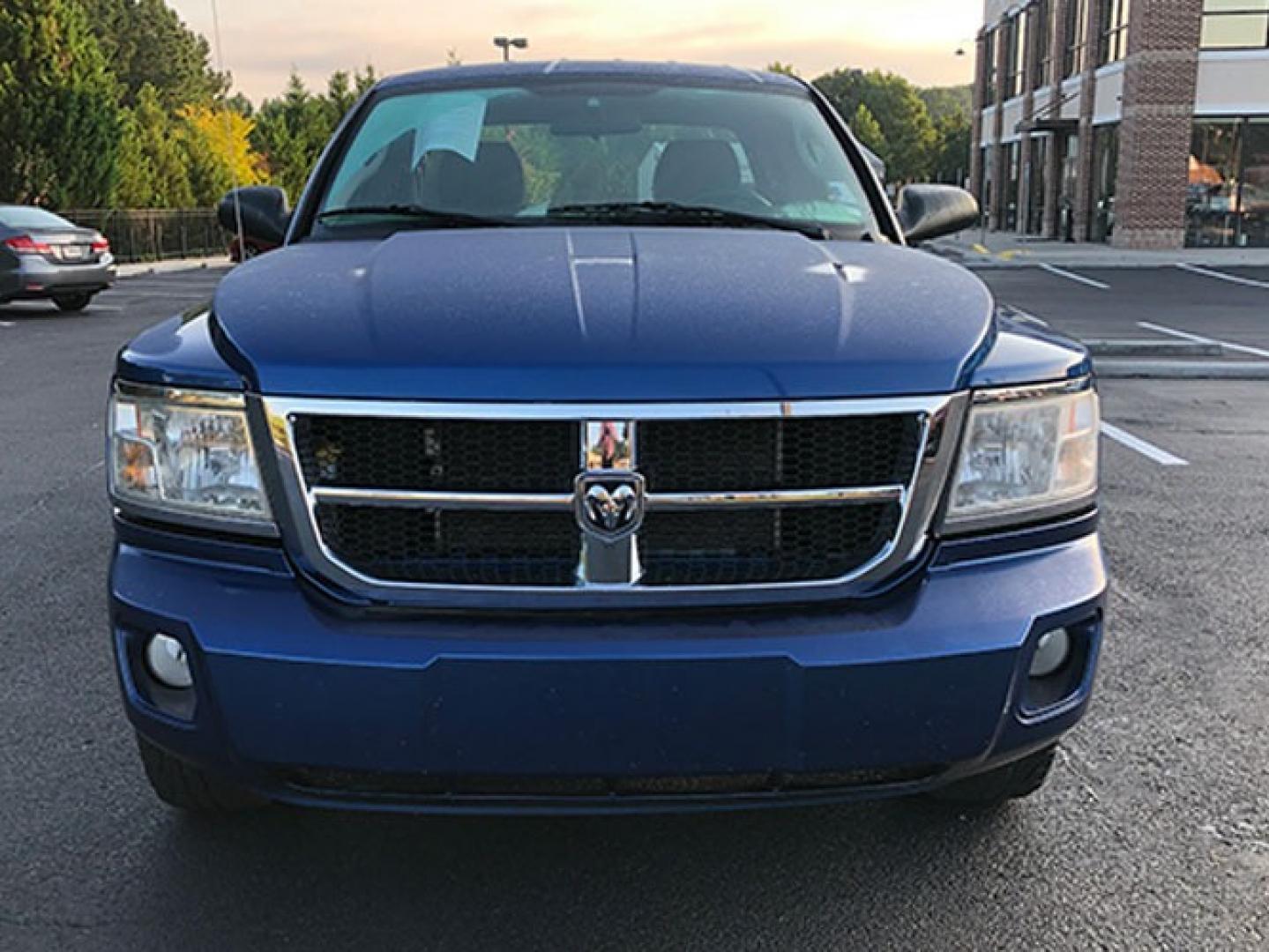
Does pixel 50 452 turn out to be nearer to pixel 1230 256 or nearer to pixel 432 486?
pixel 432 486

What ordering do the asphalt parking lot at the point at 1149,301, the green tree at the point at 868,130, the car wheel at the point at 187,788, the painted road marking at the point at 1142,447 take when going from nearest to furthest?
the car wheel at the point at 187,788
the painted road marking at the point at 1142,447
the asphalt parking lot at the point at 1149,301
the green tree at the point at 868,130

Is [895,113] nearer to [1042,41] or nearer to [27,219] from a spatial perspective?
[1042,41]

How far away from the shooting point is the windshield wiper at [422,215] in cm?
330

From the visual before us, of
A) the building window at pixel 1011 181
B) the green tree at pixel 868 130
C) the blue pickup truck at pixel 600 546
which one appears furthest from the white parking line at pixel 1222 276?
the green tree at pixel 868 130

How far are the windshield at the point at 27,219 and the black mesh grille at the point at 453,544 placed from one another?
15.3 meters

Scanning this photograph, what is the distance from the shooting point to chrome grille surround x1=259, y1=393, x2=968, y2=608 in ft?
7.09

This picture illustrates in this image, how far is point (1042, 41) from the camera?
37.8 meters

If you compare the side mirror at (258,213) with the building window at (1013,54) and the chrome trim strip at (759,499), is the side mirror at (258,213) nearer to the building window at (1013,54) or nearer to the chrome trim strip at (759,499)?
the chrome trim strip at (759,499)

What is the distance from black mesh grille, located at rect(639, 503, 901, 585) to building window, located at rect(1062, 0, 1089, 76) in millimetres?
33765

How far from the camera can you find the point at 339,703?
2125mm

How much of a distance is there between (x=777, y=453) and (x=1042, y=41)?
3940 centimetres

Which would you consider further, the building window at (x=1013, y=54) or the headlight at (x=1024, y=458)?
the building window at (x=1013, y=54)

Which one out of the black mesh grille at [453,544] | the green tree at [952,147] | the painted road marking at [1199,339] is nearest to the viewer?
the black mesh grille at [453,544]

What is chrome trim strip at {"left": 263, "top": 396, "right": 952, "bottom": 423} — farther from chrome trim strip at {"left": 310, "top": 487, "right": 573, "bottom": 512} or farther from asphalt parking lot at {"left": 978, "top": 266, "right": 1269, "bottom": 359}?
asphalt parking lot at {"left": 978, "top": 266, "right": 1269, "bottom": 359}
